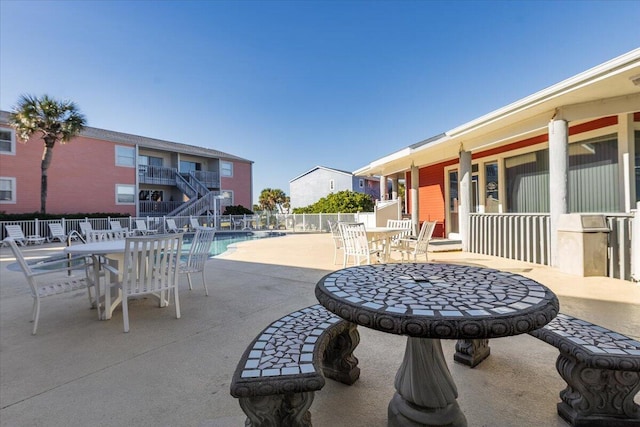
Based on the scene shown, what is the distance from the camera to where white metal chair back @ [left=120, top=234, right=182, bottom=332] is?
10.3 feet

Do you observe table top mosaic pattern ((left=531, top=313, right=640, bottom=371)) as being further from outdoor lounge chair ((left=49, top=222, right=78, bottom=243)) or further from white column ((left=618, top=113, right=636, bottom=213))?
outdoor lounge chair ((left=49, top=222, right=78, bottom=243))

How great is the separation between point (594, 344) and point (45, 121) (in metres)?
19.4

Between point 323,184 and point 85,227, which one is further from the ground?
point 323,184

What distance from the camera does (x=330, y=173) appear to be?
30.3 meters

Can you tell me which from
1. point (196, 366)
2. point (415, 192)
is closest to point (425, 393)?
point (196, 366)

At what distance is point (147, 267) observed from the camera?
3.39 metres

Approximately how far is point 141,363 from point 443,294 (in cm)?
248

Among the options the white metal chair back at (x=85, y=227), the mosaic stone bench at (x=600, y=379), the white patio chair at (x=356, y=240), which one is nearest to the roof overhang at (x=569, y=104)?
the white patio chair at (x=356, y=240)

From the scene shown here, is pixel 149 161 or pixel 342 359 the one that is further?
pixel 149 161

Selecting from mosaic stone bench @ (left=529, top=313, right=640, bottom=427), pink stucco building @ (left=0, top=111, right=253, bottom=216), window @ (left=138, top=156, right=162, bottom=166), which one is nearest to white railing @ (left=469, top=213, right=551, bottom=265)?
mosaic stone bench @ (left=529, top=313, right=640, bottom=427)

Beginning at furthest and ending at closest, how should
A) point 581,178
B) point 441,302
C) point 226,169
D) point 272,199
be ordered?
point 272,199, point 226,169, point 581,178, point 441,302

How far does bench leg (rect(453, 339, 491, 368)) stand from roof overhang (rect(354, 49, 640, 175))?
4.28 m

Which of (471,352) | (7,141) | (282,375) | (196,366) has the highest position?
(7,141)

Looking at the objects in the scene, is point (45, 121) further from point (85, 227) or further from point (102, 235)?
point (102, 235)
